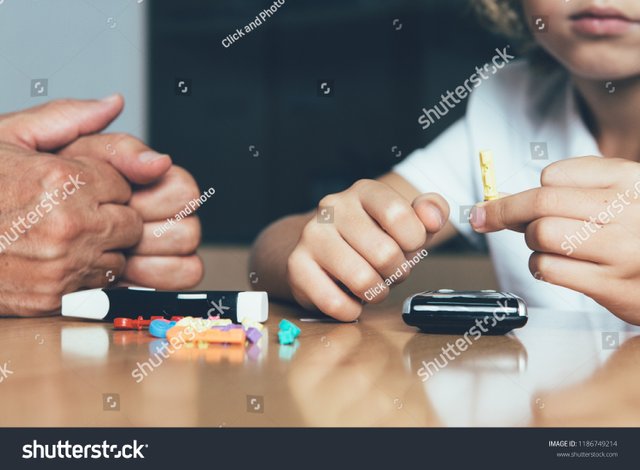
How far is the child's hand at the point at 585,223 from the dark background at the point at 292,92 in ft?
6.73

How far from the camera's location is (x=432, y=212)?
0.68 metres

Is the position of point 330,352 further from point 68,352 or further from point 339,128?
point 339,128

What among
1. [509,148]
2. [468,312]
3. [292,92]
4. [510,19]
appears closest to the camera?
[468,312]

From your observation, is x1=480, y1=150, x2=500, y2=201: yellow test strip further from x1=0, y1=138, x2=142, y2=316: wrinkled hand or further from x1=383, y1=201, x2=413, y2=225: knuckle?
x1=0, y1=138, x2=142, y2=316: wrinkled hand

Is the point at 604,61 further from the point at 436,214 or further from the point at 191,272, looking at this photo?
the point at 191,272

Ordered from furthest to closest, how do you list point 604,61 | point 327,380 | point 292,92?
point 292,92, point 604,61, point 327,380

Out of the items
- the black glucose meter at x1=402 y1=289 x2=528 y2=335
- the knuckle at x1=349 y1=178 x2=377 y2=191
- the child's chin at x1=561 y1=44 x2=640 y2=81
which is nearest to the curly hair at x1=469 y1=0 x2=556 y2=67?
the child's chin at x1=561 y1=44 x2=640 y2=81

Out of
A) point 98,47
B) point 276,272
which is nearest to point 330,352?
point 276,272

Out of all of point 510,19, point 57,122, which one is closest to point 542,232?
point 57,122

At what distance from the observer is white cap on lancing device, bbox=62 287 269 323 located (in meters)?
0.67

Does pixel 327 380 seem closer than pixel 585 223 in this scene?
Yes

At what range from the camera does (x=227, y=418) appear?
1.25 feet

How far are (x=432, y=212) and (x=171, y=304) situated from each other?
25 centimetres
